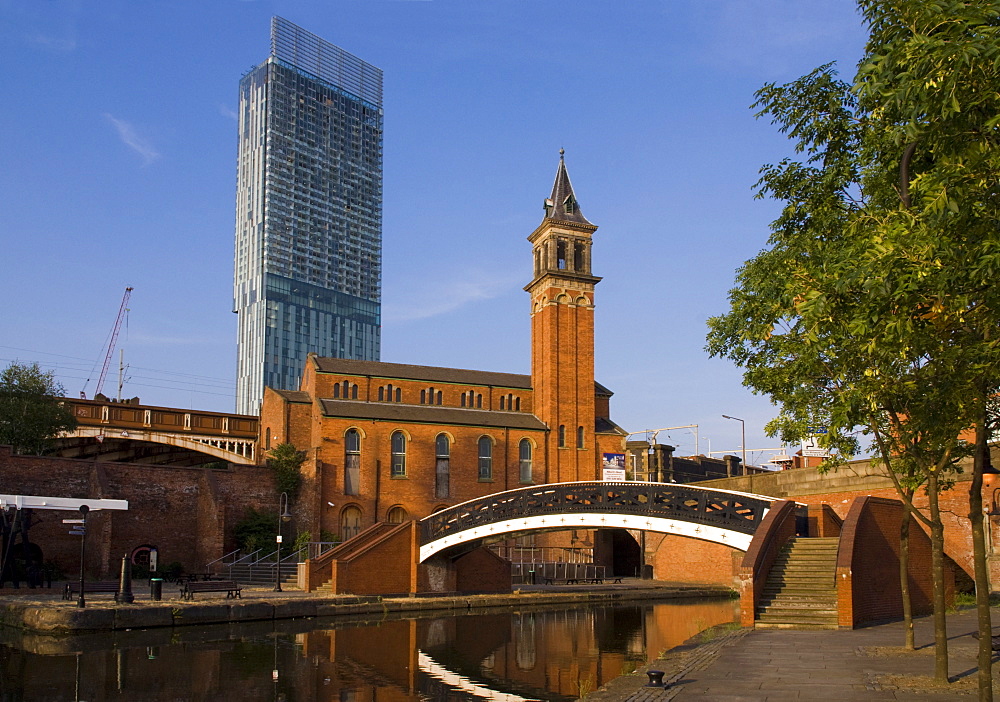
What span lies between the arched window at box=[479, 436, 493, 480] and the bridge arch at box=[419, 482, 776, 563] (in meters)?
15.0

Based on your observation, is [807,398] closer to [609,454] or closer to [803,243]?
[803,243]

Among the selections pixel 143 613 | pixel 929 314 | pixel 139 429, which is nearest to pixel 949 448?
pixel 929 314

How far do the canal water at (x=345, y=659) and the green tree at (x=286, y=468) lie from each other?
683 inches

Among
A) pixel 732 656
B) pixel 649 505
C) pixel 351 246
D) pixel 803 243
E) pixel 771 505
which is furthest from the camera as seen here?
pixel 351 246

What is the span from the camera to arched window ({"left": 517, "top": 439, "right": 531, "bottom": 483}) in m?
51.2

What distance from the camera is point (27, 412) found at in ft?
140

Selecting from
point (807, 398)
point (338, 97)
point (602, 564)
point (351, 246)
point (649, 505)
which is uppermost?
point (338, 97)

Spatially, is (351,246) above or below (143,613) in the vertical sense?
above

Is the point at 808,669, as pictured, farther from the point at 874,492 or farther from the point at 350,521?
the point at 350,521

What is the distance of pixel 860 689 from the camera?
12031 millimetres

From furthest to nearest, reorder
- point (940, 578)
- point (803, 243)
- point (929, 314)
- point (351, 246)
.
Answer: point (351, 246)
point (803, 243)
point (940, 578)
point (929, 314)

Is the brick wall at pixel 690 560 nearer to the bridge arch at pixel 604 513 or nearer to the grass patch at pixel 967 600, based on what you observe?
the bridge arch at pixel 604 513

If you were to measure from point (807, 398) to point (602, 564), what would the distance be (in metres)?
37.0

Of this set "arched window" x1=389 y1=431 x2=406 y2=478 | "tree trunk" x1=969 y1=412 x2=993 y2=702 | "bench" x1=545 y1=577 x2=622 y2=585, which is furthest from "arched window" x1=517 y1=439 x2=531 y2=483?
"tree trunk" x1=969 y1=412 x2=993 y2=702
